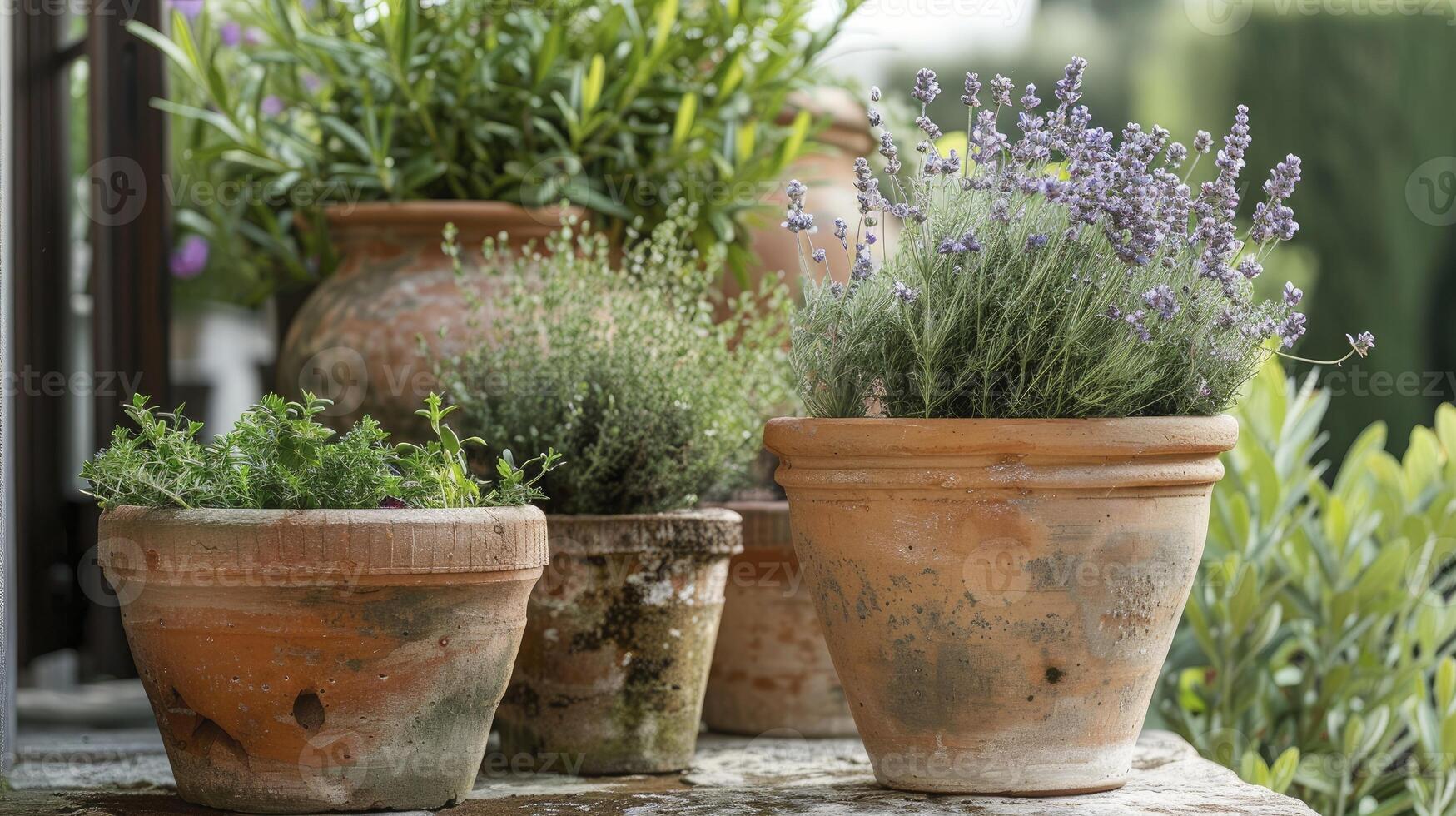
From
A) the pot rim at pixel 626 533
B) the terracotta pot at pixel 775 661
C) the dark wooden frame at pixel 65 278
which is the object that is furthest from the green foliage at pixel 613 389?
the dark wooden frame at pixel 65 278

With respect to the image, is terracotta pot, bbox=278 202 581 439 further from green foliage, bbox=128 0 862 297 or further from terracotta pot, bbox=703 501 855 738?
terracotta pot, bbox=703 501 855 738

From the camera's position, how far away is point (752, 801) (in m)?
2.17

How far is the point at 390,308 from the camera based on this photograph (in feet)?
9.46

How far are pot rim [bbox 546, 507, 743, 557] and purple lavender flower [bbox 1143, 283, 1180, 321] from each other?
0.89 meters

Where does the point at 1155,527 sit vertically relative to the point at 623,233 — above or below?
below

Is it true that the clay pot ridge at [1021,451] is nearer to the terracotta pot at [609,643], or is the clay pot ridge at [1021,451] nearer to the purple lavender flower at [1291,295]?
the purple lavender flower at [1291,295]

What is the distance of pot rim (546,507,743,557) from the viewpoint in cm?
243

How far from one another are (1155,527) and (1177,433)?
0.15m

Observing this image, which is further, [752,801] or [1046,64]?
[1046,64]

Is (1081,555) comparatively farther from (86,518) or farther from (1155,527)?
(86,518)

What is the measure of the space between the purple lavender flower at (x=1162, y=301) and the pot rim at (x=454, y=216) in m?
1.36

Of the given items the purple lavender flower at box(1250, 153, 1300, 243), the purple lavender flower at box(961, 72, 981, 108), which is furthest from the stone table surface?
the purple lavender flower at box(961, 72, 981, 108)

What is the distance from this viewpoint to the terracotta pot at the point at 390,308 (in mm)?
2824

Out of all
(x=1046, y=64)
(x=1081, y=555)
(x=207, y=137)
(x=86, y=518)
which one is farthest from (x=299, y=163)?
(x=1046, y=64)
